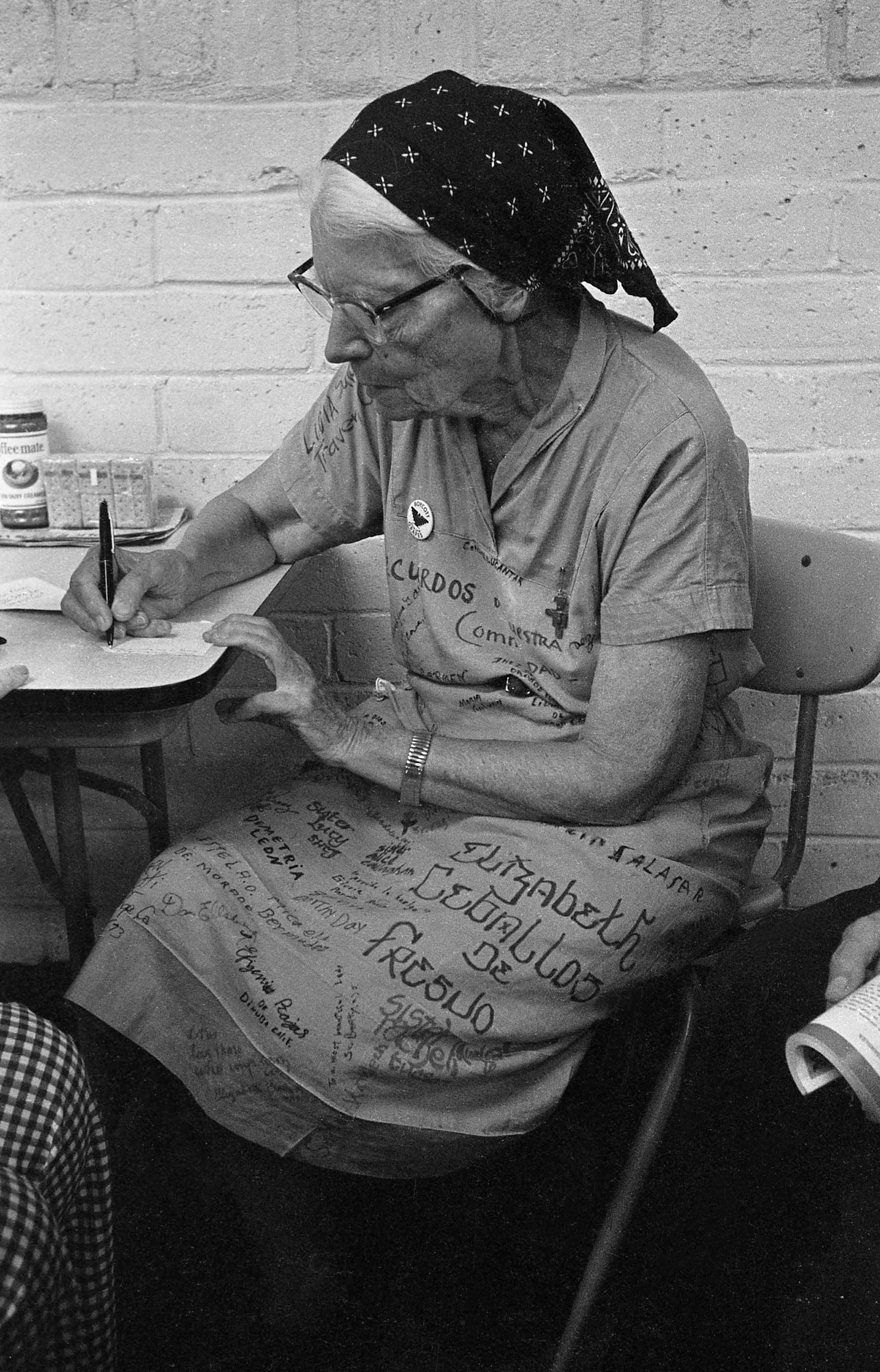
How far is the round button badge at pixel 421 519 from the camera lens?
146cm

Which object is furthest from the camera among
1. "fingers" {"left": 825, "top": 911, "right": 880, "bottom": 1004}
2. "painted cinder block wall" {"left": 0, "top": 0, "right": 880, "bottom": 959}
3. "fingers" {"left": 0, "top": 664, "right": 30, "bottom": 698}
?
"painted cinder block wall" {"left": 0, "top": 0, "right": 880, "bottom": 959}

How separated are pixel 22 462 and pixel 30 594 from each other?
373 mm

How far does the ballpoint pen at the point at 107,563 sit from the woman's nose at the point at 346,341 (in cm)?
33

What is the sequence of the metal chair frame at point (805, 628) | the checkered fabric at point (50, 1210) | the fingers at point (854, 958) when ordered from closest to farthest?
the checkered fabric at point (50, 1210), the fingers at point (854, 958), the metal chair frame at point (805, 628)

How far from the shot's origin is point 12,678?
124 centimetres

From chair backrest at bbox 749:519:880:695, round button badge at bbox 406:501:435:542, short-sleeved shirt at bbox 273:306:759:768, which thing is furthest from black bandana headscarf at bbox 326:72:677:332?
chair backrest at bbox 749:519:880:695

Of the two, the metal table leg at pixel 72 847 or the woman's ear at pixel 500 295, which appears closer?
the woman's ear at pixel 500 295

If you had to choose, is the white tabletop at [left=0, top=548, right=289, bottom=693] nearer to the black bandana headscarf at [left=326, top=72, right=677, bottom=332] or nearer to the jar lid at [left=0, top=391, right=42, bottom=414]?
the jar lid at [left=0, top=391, right=42, bottom=414]

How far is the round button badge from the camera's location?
146 centimetres

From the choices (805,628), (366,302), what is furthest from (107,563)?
(805,628)

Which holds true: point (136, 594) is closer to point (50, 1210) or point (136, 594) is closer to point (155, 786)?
point (155, 786)

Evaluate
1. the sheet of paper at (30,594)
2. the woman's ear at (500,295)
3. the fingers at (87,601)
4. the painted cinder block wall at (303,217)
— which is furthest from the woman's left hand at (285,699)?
the painted cinder block wall at (303,217)

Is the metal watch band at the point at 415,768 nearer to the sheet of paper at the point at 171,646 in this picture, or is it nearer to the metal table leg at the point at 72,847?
the sheet of paper at the point at 171,646

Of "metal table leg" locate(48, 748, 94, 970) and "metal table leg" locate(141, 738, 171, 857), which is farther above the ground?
"metal table leg" locate(48, 748, 94, 970)
